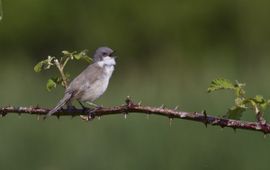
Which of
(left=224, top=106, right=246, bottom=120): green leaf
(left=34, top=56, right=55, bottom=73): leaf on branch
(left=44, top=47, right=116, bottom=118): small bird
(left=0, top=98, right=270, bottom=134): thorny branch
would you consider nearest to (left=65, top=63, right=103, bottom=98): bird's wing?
(left=44, top=47, right=116, bottom=118): small bird

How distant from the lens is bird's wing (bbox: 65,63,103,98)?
586cm

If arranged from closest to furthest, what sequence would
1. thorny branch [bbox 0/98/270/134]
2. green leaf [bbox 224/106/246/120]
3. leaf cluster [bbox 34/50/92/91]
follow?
1. thorny branch [bbox 0/98/270/134]
2. green leaf [bbox 224/106/246/120]
3. leaf cluster [bbox 34/50/92/91]

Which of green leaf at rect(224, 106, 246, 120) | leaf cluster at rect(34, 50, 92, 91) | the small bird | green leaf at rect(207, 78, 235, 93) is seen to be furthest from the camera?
the small bird

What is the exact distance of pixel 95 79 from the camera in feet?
20.1

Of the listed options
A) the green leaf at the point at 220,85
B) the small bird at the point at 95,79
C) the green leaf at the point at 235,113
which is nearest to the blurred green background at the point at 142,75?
the small bird at the point at 95,79

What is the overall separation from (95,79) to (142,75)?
13.5 m

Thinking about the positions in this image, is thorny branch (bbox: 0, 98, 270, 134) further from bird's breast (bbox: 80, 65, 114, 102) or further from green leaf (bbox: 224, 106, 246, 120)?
bird's breast (bbox: 80, 65, 114, 102)

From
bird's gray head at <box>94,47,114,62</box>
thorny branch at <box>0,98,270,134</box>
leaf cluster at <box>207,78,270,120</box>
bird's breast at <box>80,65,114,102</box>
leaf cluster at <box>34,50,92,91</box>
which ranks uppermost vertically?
bird's gray head at <box>94,47,114,62</box>

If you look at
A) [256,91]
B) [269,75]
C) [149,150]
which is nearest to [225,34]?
[269,75]

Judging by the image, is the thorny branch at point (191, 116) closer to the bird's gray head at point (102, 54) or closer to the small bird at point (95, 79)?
the small bird at point (95, 79)

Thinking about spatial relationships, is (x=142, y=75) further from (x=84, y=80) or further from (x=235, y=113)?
(x=235, y=113)

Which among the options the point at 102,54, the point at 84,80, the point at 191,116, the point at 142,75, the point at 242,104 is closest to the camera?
the point at 191,116

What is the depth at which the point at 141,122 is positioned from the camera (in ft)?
34.8

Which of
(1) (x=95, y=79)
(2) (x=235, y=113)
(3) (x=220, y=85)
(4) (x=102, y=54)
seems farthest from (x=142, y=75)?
(2) (x=235, y=113)
